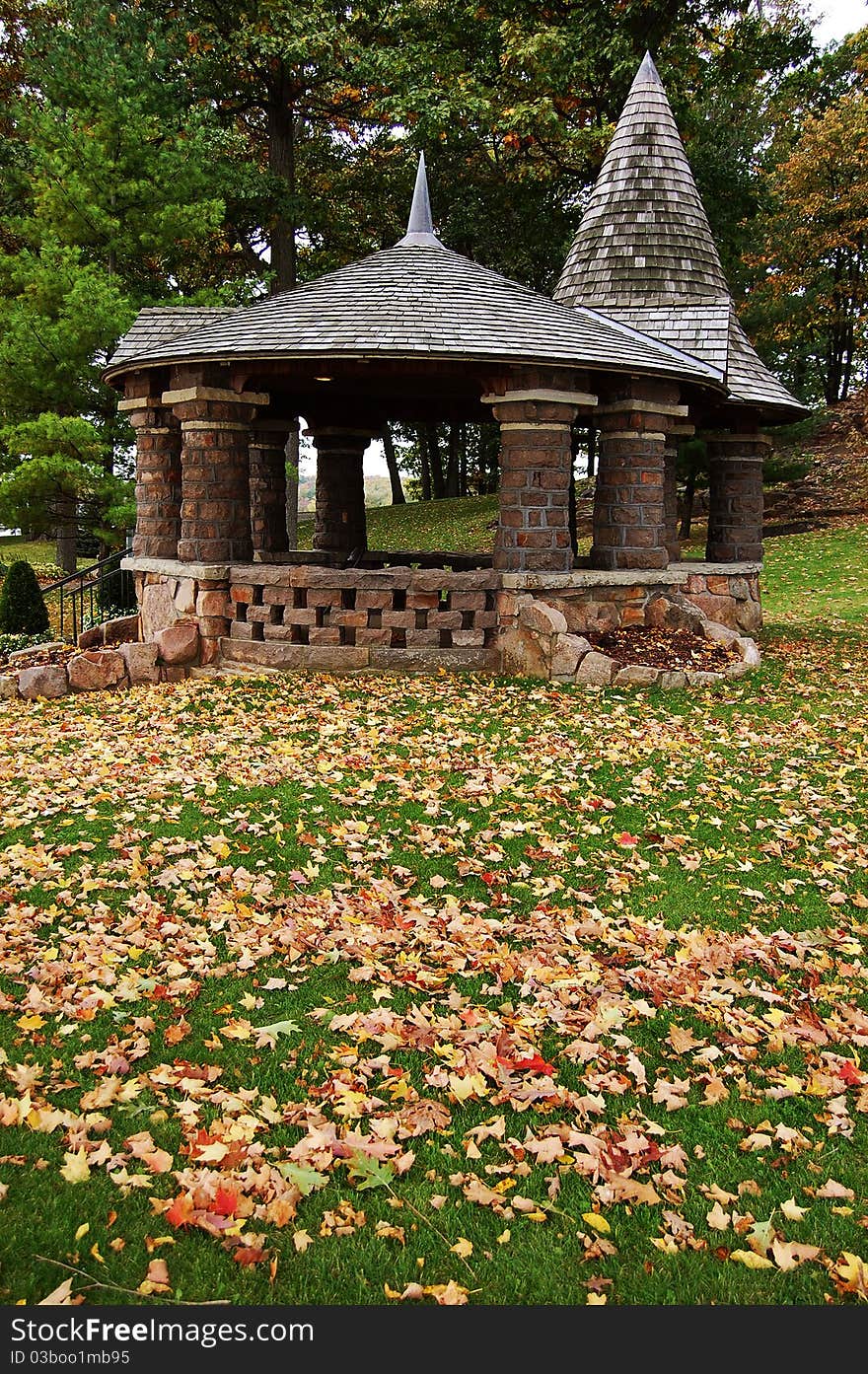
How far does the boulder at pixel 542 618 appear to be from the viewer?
37.1 feet

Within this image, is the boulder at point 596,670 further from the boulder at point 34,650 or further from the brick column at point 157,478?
the boulder at point 34,650

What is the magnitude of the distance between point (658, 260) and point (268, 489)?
23.7 ft

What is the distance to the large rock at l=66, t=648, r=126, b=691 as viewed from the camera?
11734 mm

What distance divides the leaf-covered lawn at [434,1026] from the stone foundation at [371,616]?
3.10 meters

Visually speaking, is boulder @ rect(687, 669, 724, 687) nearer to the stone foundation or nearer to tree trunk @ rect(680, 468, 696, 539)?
the stone foundation

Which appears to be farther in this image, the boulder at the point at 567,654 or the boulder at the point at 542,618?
the boulder at the point at 542,618

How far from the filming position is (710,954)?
5168 mm

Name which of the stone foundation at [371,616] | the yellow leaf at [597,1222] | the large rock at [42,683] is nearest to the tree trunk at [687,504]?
the stone foundation at [371,616]

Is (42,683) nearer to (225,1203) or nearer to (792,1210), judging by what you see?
(225,1203)

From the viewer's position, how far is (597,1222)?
332cm

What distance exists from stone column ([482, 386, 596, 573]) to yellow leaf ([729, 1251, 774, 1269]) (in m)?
9.16

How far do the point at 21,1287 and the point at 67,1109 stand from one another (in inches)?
36.0

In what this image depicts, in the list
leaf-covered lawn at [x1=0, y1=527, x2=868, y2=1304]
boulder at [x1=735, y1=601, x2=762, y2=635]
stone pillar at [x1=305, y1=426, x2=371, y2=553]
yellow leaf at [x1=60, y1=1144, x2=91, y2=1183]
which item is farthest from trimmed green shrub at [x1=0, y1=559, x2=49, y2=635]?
yellow leaf at [x1=60, y1=1144, x2=91, y2=1183]

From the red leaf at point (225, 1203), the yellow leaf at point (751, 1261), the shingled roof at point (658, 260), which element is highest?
the shingled roof at point (658, 260)
